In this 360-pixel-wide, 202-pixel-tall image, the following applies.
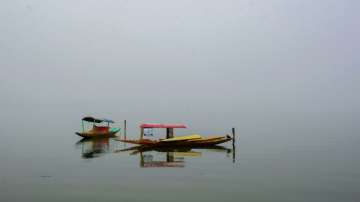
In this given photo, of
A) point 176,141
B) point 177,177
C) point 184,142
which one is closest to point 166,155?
point 176,141

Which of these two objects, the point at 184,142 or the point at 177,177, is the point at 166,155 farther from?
the point at 177,177

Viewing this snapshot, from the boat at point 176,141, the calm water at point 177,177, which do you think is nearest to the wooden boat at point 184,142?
the boat at point 176,141

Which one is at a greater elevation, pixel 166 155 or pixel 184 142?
pixel 184 142

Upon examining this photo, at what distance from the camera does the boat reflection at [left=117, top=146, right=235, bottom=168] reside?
37.6m

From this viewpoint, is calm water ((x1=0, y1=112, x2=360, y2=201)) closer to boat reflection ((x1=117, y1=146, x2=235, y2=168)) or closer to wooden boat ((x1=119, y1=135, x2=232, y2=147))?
boat reflection ((x1=117, y1=146, x2=235, y2=168))

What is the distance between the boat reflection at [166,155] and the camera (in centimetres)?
3759

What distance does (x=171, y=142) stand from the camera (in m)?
47.9

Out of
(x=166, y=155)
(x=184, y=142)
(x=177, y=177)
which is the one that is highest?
(x=184, y=142)

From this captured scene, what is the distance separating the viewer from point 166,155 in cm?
4416

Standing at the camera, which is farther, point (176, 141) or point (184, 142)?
point (184, 142)

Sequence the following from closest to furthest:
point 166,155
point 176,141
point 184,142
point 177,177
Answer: point 177,177 → point 166,155 → point 176,141 → point 184,142

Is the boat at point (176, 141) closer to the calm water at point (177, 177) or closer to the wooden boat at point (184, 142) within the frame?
the wooden boat at point (184, 142)

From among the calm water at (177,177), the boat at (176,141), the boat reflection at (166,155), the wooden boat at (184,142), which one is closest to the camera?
the calm water at (177,177)

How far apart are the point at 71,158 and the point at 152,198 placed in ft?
74.1
